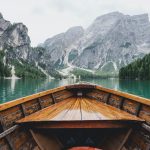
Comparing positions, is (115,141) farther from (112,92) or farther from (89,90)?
(89,90)

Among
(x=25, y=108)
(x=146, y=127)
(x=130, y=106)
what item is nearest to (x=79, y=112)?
(x=130, y=106)

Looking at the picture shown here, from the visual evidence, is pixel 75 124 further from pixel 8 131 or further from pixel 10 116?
pixel 8 131

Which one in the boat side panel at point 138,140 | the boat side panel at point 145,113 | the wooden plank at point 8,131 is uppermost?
the boat side panel at point 145,113

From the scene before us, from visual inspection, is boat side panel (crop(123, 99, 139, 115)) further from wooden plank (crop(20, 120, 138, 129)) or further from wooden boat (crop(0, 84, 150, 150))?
wooden plank (crop(20, 120, 138, 129))

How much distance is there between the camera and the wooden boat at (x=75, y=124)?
9.01m

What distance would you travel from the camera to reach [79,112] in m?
11.2

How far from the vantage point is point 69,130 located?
1100 centimetres

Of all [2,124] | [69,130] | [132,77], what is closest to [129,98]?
[69,130]

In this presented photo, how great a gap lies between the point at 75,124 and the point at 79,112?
170cm

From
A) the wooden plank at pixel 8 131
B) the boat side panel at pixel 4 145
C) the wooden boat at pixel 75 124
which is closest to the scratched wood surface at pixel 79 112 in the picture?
the wooden boat at pixel 75 124

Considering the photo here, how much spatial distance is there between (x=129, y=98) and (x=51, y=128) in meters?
3.46

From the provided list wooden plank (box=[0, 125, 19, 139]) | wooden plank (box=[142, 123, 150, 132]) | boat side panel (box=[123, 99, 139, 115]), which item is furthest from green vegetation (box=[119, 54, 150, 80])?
wooden plank (box=[0, 125, 19, 139])

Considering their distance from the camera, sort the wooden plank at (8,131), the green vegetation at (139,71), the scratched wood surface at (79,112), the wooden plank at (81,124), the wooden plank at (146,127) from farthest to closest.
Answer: the green vegetation at (139,71) → the scratched wood surface at (79,112) → the wooden plank at (81,124) → the wooden plank at (146,127) → the wooden plank at (8,131)

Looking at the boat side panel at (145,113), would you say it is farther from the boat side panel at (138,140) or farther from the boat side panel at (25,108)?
the boat side panel at (25,108)
